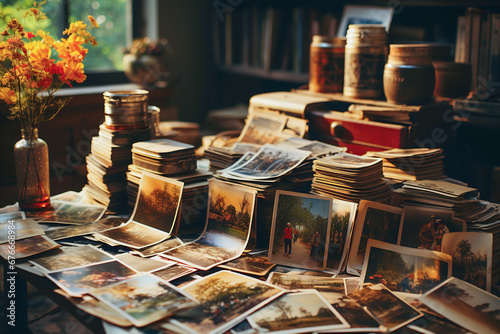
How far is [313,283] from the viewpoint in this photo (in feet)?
4.73

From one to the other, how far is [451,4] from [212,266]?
182 cm

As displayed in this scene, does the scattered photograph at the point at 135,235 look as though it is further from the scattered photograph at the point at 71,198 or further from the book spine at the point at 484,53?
the book spine at the point at 484,53

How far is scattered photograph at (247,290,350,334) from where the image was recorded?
1207 mm

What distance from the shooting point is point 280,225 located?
5.32ft

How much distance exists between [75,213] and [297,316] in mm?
1070

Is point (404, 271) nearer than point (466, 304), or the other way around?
point (466, 304)

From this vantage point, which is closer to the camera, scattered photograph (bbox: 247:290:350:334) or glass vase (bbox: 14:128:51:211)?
scattered photograph (bbox: 247:290:350:334)

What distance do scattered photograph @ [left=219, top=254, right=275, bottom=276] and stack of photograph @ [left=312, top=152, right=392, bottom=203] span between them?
0.93ft

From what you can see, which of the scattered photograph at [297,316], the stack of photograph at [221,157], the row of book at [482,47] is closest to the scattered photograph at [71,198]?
the stack of photograph at [221,157]

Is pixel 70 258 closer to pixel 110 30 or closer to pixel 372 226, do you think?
pixel 372 226

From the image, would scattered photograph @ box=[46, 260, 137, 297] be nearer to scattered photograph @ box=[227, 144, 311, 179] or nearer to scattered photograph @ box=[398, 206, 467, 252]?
scattered photograph @ box=[227, 144, 311, 179]

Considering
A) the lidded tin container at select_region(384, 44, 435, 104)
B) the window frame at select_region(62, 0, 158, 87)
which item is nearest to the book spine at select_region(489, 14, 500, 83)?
the lidded tin container at select_region(384, 44, 435, 104)

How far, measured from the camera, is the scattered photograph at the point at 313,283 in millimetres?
1388

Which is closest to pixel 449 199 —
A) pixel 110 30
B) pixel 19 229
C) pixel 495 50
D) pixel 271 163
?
pixel 271 163
